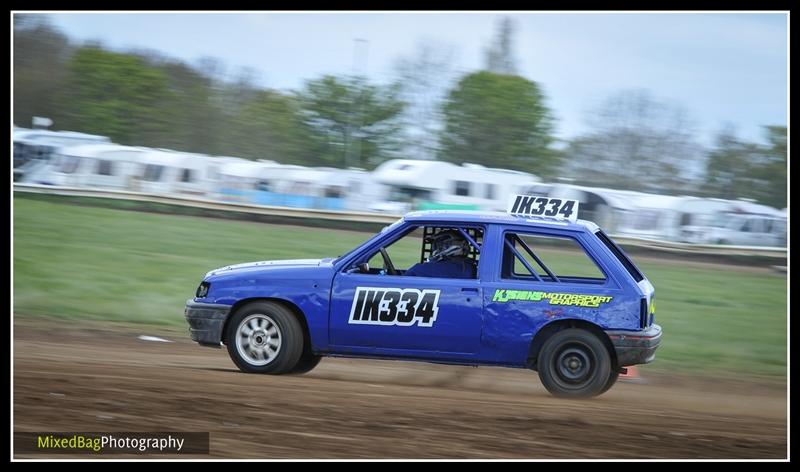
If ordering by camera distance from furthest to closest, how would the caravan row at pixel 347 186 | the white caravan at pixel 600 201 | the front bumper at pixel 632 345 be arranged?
the white caravan at pixel 600 201 < the caravan row at pixel 347 186 < the front bumper at pixel 632 345

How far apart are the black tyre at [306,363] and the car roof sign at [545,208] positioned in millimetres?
2315

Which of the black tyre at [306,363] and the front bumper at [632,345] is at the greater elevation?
the front bumper at [632,345]

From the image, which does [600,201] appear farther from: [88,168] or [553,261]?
[88,168]

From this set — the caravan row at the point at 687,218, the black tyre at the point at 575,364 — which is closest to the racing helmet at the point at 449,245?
the black tyre at the point at 575,364

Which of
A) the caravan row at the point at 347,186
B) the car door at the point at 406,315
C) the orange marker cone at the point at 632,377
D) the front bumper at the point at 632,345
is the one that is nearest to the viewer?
the front bumper at the point at 632,345

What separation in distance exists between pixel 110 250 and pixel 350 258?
933cm

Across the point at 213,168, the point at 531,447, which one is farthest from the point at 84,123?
the point at 531,447

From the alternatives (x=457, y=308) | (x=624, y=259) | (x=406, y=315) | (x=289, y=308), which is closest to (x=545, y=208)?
(x=624, y=259)

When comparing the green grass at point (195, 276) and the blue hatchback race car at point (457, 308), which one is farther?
the green grass at point (195, 276)

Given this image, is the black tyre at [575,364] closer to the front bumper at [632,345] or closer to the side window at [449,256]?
the front bumper at [632,345]

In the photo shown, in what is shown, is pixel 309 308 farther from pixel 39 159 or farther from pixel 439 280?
pixel 39 159

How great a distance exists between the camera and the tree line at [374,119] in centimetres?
2108

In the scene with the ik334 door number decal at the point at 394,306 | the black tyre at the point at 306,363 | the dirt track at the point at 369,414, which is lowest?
Answer: the dirt track at the point at 369,414

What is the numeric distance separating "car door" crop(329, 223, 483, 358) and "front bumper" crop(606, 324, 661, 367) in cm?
120
